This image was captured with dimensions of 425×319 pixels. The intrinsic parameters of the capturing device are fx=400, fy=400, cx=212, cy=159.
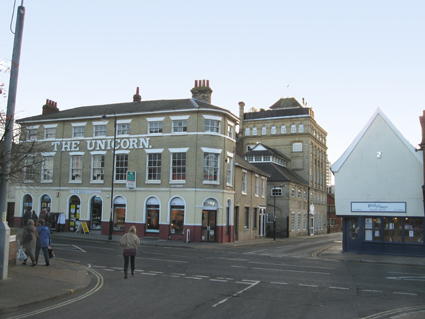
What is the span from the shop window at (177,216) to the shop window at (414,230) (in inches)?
631

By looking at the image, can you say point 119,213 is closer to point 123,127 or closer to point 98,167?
point 98,167

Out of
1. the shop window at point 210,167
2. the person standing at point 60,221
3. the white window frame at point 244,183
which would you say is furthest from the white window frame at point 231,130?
the person standing at point 60,221

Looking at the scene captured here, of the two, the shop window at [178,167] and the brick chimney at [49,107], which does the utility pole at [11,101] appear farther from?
the brick chimney at [49,107]

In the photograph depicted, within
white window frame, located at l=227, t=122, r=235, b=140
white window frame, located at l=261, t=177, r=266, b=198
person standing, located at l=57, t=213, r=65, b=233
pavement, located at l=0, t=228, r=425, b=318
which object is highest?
white window frame, located at l=227, t=122, r=235, b=140

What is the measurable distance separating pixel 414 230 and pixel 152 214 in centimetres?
1935

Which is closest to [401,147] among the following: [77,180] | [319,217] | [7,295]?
[7,295]

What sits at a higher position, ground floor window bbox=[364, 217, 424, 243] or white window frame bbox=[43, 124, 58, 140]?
white window frame bbox=[43, 124, 58, 140]

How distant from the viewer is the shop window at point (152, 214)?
1294 inches

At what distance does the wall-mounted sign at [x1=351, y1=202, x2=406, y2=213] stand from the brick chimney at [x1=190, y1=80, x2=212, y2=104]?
15.9 meters

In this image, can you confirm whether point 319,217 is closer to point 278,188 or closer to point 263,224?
point 278,188

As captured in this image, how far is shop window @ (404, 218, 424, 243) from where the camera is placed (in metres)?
24.9

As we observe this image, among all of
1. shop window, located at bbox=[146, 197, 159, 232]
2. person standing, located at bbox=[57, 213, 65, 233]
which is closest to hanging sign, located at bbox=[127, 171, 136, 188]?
shop window, located at bbox=[146, 197, 159, 232]

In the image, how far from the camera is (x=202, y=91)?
35.9 metres

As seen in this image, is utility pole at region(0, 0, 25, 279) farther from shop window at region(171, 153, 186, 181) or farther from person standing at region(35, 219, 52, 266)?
shop window at region(171, 153, 186, 181)
